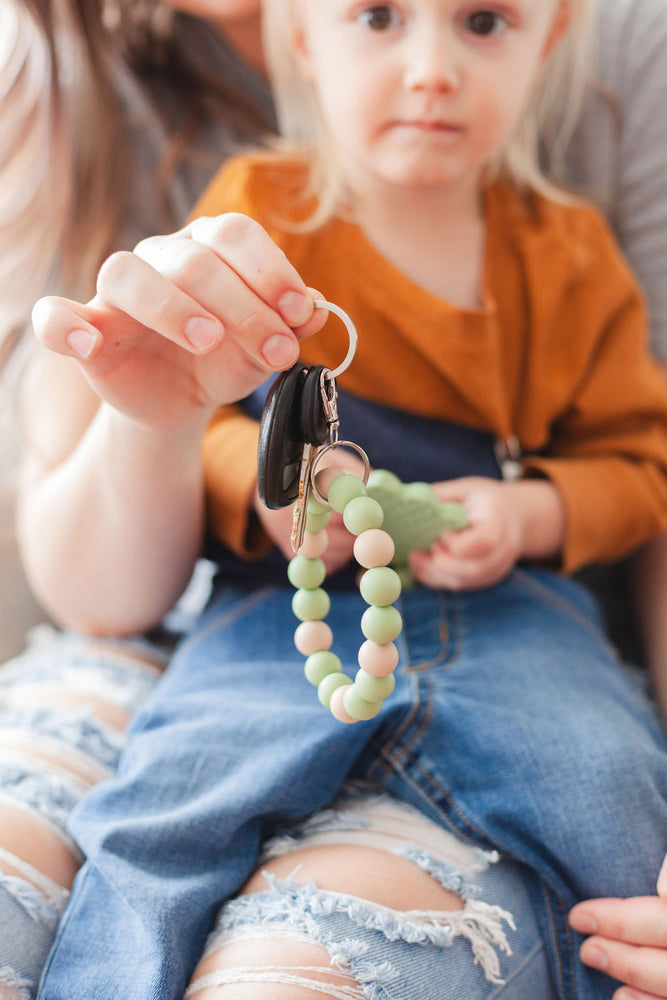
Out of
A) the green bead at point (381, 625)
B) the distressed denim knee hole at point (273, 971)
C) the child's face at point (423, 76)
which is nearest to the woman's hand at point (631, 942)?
the distressed denim knee hole at point (273, 971)

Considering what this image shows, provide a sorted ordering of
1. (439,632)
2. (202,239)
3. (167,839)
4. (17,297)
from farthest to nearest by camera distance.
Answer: (17,297), (439,632), (167,839), (202,239)

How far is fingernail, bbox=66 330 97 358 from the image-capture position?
0.47 m

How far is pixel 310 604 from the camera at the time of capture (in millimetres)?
539

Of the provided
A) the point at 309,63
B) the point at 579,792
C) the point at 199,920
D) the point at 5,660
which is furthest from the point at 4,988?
the point at 309,63

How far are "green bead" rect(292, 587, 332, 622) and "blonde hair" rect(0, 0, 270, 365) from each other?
483 millimetres

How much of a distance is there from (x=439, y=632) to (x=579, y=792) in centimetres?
A: 18

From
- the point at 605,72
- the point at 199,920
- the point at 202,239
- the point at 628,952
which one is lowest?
the point at 628,952

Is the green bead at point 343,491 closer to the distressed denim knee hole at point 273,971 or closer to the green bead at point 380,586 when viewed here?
the green bead at point 380,586

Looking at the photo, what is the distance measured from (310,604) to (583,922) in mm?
302

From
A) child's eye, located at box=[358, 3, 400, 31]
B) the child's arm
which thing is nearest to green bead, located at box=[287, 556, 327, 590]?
the child's arm

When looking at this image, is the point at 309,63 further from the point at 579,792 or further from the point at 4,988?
the point at 4,988

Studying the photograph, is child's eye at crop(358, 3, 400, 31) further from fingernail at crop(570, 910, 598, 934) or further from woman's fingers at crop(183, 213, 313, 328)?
fingernail at crop(570, 910, 598, 934)

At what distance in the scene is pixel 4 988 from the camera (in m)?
0.54

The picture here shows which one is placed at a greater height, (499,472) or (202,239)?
(202,239)
